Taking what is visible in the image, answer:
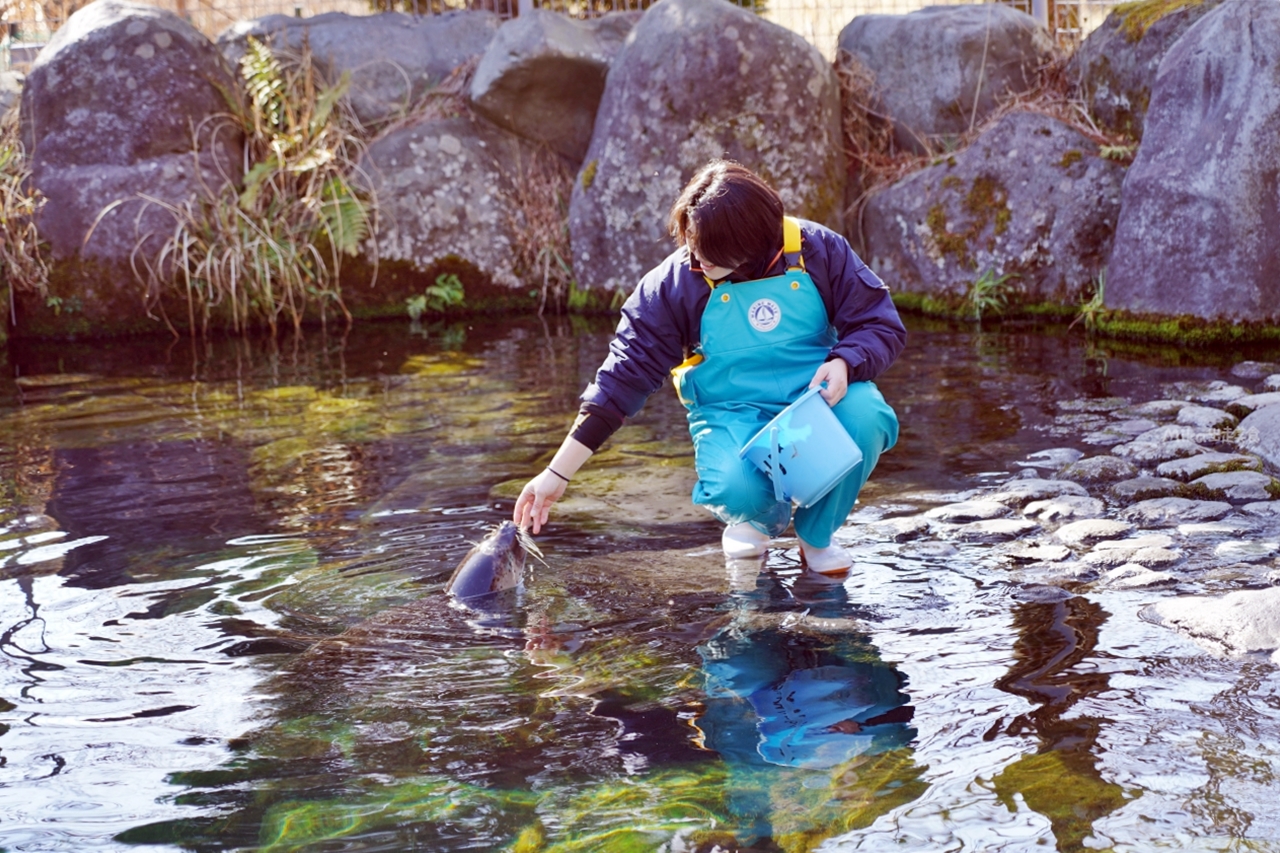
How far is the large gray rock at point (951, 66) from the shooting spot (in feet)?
32.8

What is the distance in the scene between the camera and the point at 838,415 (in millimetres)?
3518

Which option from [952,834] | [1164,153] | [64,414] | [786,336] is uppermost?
[1164,153]

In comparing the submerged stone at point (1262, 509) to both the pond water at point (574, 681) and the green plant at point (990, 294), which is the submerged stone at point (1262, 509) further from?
the green plant at point (990, 294)

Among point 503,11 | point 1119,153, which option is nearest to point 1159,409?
point 1119,153

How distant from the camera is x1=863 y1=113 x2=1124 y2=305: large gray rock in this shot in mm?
8430

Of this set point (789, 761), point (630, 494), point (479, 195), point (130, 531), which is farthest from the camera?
point (479, 195)

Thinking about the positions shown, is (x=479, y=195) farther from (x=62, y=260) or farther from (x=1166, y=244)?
(x=1166, y=244)

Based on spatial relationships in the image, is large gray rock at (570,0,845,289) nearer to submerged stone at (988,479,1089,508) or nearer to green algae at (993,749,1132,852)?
submerged stone at (988,479,1089,508)

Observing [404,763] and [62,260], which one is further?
[62,260]

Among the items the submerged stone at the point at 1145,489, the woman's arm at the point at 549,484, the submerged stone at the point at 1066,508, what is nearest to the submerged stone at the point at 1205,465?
the submerged stone at the point at 1145,489

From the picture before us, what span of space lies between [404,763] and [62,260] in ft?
27.6

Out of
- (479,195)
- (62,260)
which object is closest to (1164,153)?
(479,195)

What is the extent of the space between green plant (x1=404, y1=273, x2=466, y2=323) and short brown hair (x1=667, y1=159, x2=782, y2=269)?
736cm

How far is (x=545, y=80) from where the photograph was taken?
10.8 m
